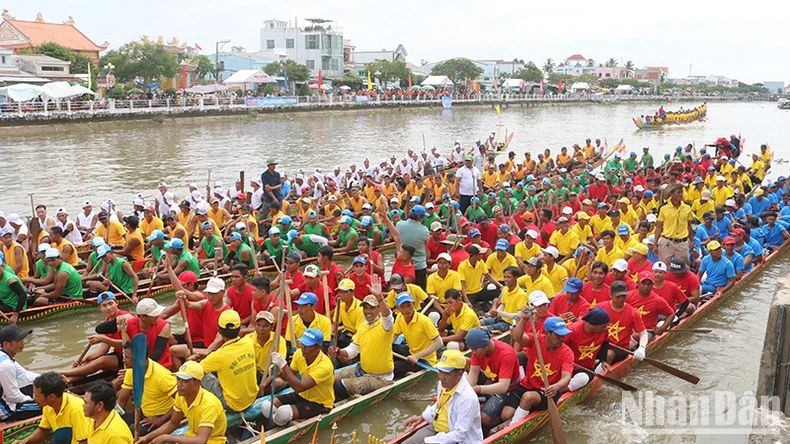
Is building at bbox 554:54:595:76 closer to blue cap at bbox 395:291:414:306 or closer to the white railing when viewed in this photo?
the white railing

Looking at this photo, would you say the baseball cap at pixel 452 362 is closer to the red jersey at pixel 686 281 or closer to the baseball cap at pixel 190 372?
the baseball cap at pixel 190 372

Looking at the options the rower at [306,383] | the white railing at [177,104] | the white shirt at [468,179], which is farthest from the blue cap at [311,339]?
the white railing at [177,104]

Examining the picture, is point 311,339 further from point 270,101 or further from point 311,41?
point 311,41

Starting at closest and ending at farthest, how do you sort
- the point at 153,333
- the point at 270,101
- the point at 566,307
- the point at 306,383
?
the point at 306,383 < the point at 153,333 < the point at 566,307 < the point at 270,101

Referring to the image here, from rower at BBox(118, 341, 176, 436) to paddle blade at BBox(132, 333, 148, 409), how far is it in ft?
0.31

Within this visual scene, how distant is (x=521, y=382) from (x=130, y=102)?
3884 centimetres

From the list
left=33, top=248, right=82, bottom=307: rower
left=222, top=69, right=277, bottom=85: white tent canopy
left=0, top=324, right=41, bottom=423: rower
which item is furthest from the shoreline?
left=0, top=324, right=41, bottom=423: rower

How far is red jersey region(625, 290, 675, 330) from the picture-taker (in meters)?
7.70

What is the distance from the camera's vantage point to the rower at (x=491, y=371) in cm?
569

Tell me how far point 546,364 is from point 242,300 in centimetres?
362

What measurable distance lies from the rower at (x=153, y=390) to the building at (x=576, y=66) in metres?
144

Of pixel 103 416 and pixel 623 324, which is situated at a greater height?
pixel 103 416

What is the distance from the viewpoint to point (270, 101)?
4984 cm

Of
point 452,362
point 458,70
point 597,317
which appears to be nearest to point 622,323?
point 597,317
